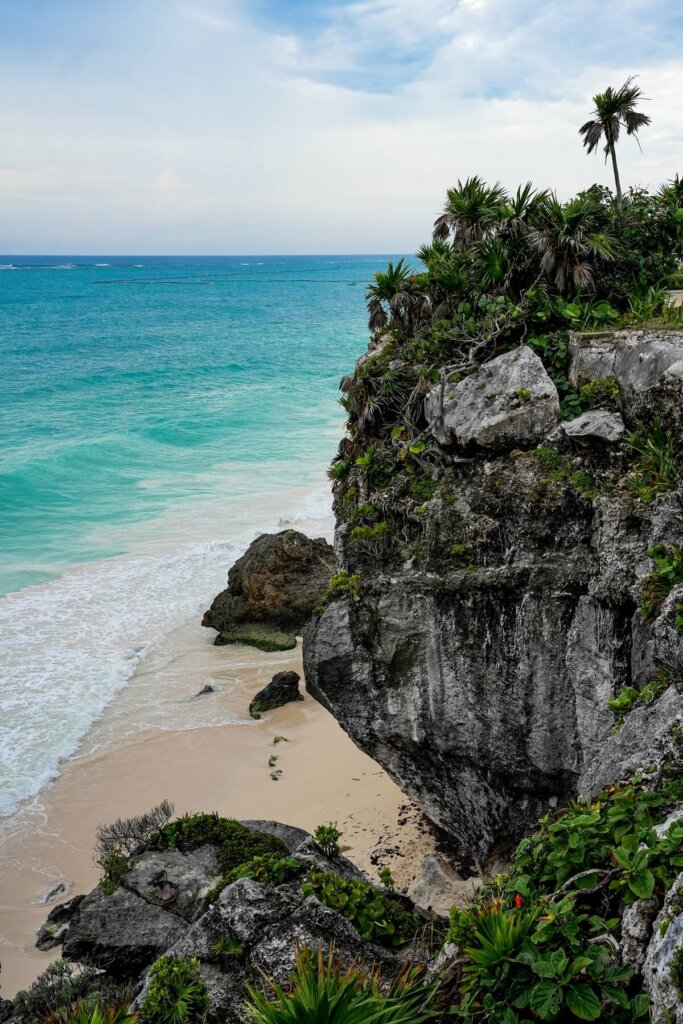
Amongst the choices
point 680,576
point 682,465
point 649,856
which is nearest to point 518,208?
point 682,465

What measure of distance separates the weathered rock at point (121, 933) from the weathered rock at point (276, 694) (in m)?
7.05

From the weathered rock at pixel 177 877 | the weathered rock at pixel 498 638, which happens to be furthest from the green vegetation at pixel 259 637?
the weathered rock at pixel 177 877

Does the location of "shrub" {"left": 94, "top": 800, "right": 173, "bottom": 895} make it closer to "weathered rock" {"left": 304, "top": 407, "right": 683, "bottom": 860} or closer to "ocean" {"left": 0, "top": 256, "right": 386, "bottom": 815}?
"weathered rock" {"left": 304, "top": 407, "right": 683, "bottom": 860}

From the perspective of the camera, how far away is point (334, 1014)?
5223 millimetres

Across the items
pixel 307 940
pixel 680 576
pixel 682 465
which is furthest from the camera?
pixel 682 465

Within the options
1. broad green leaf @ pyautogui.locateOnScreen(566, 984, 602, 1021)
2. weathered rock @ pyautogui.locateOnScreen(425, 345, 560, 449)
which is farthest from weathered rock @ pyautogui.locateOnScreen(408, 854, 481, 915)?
weathered rock @ pyautogui.locateOnScreen(425, 345, 560, 449)

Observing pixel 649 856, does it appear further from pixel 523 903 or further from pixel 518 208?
pixel 518 208

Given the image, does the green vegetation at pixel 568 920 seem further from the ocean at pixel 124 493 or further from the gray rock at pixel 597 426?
the ocean at pixel 124 493

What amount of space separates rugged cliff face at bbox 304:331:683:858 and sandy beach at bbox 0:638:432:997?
1895 millimetres

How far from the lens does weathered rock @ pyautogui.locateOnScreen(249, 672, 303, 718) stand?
55.2ft

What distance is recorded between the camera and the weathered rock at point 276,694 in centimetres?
1681

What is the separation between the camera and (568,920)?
5.50 meters

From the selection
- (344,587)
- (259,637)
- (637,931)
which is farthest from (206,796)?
(637,931)

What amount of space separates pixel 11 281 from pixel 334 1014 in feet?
577
